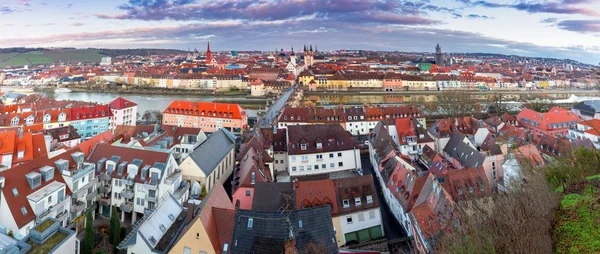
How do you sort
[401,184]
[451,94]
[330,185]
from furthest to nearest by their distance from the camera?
[451,94]
[401,184]
[330,185]

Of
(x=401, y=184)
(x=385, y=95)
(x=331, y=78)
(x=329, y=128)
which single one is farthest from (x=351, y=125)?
(x=331, y=78)

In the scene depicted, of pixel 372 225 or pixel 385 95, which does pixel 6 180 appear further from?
pixel 385 95

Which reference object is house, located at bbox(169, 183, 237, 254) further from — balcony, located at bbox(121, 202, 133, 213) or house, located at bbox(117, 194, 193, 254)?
balcony, located at bbox(121, 202, 133, 213)

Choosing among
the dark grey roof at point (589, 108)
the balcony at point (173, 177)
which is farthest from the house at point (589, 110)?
the balcony at point (173, 177)

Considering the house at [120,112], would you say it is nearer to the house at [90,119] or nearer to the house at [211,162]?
the house at [90,119]

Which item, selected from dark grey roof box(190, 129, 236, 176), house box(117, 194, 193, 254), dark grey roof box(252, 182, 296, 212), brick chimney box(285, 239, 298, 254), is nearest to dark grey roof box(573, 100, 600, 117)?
dark grey roof box(190, 129, 236, 176)

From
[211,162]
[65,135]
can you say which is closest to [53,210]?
[211,162]
